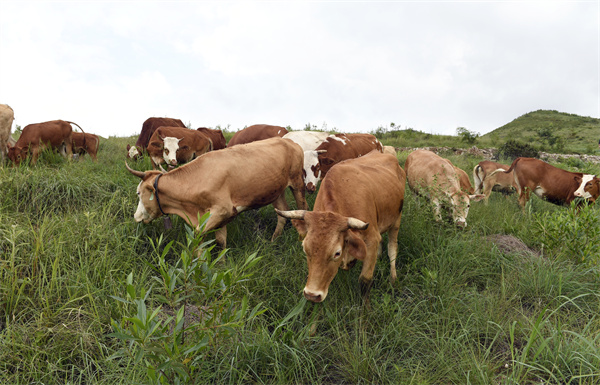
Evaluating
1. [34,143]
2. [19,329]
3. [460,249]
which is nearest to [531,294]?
[460,249]

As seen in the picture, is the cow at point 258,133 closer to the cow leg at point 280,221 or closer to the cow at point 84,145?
the cow leg at point 280,221

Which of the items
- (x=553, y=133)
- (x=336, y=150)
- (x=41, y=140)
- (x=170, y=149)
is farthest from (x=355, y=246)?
(x=553, y=133)

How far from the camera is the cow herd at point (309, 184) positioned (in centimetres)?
311

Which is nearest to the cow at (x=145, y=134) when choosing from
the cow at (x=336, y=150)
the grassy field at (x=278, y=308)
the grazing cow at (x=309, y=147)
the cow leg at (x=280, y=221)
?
the grassy field at (x=278, y=308)

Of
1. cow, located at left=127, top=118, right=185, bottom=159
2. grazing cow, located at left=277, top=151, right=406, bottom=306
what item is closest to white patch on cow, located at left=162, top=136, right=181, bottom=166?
cow, located at left=127, top=118, right=185, bottom=159

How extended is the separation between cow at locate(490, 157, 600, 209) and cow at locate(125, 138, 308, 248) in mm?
6613

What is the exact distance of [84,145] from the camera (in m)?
8.90

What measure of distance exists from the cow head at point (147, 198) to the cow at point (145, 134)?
13.0ft

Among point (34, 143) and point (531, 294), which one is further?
point (34, 143)

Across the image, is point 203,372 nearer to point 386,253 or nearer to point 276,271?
point 276,271

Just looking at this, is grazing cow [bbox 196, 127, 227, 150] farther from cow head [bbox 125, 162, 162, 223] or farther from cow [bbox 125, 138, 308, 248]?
cow head [bbox 125, 162, 162, 223]

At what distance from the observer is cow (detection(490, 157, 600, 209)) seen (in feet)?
27.2

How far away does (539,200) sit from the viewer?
9812 mm

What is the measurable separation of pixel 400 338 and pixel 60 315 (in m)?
3.42
